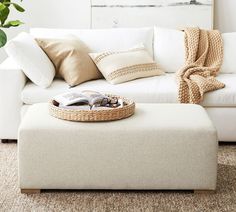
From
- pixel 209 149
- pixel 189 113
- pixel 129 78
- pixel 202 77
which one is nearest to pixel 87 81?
pixel 129 78

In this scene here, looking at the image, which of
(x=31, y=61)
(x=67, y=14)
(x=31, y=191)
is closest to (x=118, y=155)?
(x=31, y=191)

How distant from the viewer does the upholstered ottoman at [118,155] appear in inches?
135

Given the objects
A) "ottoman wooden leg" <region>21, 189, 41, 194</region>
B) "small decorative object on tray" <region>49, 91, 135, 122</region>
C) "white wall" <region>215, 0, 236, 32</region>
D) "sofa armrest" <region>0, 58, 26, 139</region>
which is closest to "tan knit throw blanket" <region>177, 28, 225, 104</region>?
"white wall" <region>215, 0, 236, 32</region>

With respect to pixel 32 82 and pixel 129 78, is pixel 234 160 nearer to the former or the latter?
pixel 129 78

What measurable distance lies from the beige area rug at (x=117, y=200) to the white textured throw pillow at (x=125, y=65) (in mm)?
1239

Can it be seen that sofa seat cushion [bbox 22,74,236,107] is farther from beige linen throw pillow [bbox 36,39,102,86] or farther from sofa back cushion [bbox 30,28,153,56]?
sofa back cushion [bbox 30,28,153,56]

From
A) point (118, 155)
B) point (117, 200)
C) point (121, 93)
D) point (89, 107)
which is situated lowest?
point (117, 200)

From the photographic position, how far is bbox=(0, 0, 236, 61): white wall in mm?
5520

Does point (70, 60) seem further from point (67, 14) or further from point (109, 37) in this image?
point (67, 14)

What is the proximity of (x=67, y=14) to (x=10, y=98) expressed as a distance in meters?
1.40

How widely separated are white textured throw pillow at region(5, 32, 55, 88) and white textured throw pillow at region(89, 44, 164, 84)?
0.40m

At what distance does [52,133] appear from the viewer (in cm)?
343

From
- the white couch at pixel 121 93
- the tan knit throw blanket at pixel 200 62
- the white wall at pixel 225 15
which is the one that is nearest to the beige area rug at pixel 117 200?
the white couch at pixel 121 93

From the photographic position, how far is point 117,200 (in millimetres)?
3455
